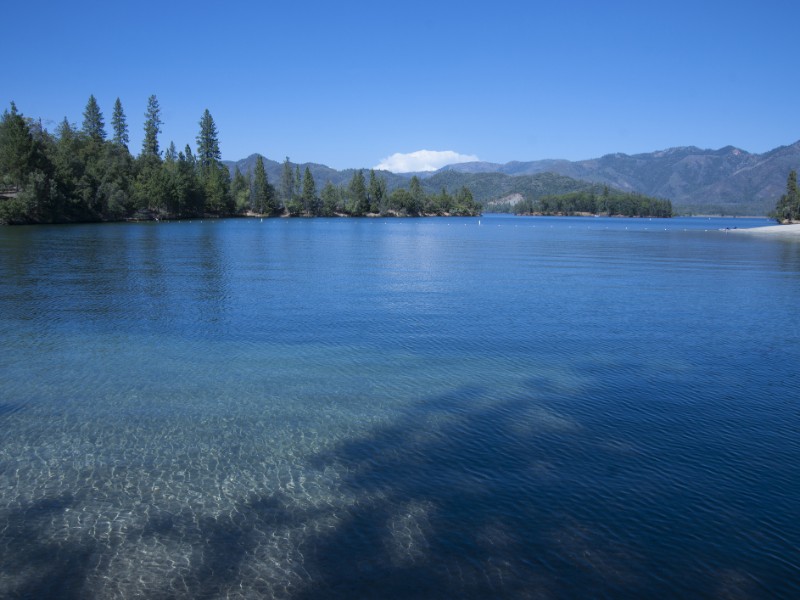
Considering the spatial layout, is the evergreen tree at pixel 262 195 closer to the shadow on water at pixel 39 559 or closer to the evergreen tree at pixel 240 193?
the evergreen tree at pixel 240 193

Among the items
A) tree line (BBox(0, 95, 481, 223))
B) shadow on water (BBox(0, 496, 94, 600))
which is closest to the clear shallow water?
shadow on water (BBox(0, 496, 94, 600))

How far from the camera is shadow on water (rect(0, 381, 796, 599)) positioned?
6969 mm

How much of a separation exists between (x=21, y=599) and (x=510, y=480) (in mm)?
7236

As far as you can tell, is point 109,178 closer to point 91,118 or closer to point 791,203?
point 91,118

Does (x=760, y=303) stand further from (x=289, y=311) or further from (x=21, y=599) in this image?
(x=21, y=599)

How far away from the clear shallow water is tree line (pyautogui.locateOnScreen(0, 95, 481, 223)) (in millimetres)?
93041

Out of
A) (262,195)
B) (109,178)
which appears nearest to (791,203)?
(262,195)

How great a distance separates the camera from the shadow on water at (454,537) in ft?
22.9

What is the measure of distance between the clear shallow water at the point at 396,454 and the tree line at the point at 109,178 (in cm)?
9304

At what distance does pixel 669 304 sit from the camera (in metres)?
27.7

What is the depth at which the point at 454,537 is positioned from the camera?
7961mm

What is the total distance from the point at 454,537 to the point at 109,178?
5477 inches

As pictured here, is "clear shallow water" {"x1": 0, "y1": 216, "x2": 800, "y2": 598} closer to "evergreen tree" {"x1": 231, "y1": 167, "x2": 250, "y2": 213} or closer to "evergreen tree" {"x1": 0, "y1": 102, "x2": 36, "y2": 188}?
"evergreen tree" {"x1": 0, "y1": 102, "x2": 36, "y2": 188}

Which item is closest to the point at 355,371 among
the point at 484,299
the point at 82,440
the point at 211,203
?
the point at 82,440
